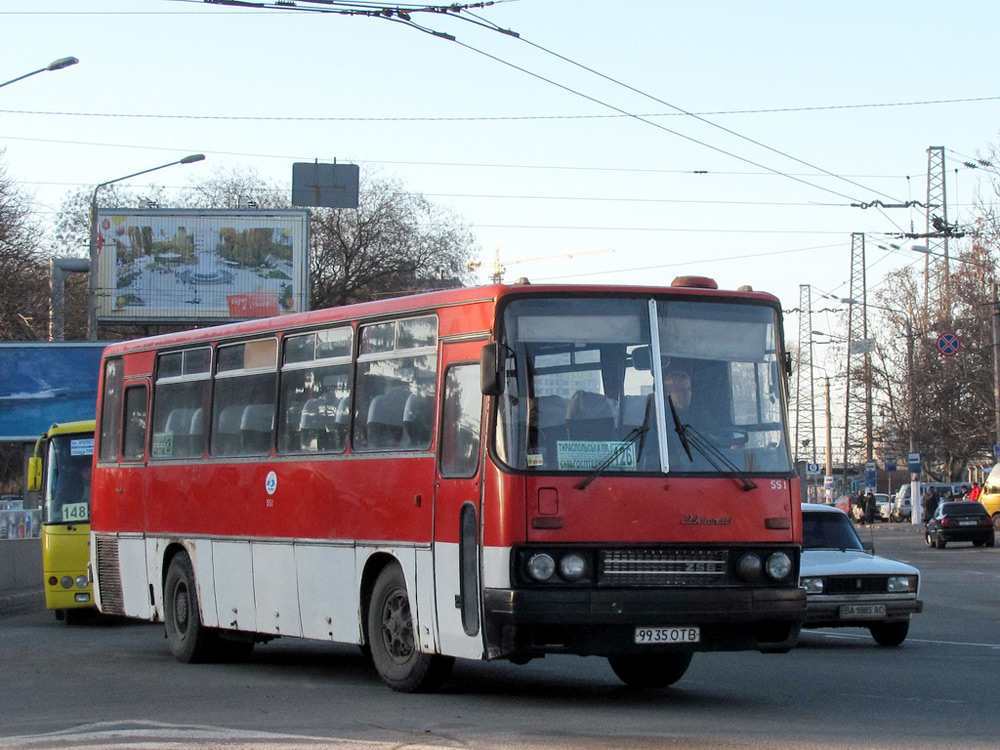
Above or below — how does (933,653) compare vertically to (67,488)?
below

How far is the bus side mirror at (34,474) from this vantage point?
20750mm

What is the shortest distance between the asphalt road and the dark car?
32.0m

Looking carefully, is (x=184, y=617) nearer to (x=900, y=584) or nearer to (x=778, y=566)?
(x=778, y=566)

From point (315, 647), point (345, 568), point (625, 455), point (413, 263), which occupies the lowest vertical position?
point (315, 647)

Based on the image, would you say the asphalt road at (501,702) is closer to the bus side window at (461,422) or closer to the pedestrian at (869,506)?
the bus side window at (461,422)

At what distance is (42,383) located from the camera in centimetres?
4100

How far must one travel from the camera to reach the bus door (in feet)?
35.9

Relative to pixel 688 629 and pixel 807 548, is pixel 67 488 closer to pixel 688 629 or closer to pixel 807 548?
pixel 807 548

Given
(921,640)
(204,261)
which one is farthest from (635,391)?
(204,261)

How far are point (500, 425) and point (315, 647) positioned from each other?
7221 millimetres

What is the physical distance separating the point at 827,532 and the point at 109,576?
784 cm

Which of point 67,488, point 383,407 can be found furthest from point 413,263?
point 383,407

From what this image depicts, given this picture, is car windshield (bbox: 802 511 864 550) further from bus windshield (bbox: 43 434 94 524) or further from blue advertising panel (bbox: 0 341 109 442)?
blue advertising panel (bbox: 0 341 109 442)

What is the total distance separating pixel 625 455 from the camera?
10883 millimetres
